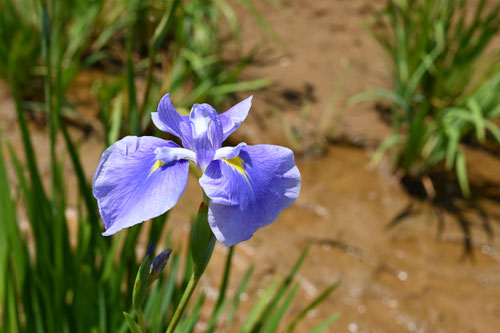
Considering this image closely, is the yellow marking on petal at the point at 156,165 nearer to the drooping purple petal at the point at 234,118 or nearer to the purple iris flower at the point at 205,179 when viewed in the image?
the purple iris flower at the point at 205,179

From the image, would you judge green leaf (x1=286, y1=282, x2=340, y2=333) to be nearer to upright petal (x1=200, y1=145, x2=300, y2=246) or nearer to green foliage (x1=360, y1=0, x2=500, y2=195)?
upright petal (x1=200, y1=145, x2=300, y2=246)

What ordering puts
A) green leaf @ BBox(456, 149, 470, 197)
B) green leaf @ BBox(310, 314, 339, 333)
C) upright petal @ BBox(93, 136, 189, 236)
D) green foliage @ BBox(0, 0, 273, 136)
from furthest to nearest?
green foliage @ BBox(0, 0, 273, 136), green leaf @ BBox(456, 149, 470, 197), green leaf @ BBox(310, 314, 339, 333), upright petal @ BBox(93, 136, 189, 236)

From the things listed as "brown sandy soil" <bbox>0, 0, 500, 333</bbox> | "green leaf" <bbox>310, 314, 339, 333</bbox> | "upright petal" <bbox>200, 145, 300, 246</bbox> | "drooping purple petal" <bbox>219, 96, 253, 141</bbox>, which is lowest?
"brown sandy soil" <bbox>0, 0, 500, 333</bbox>

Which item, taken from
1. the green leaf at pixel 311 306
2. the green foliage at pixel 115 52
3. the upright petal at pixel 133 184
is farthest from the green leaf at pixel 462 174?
the upright petal at pixel 133 184

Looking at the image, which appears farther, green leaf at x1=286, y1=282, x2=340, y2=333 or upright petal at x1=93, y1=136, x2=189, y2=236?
green leaf at x1=286, y1=282, x2=340, y2=333

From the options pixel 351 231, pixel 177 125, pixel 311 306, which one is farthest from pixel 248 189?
pixel 351 231

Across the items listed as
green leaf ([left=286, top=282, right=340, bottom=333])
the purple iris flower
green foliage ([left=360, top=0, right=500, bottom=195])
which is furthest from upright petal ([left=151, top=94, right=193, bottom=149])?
green foliage ([left=360, top=0, right=500, bottom=195])
